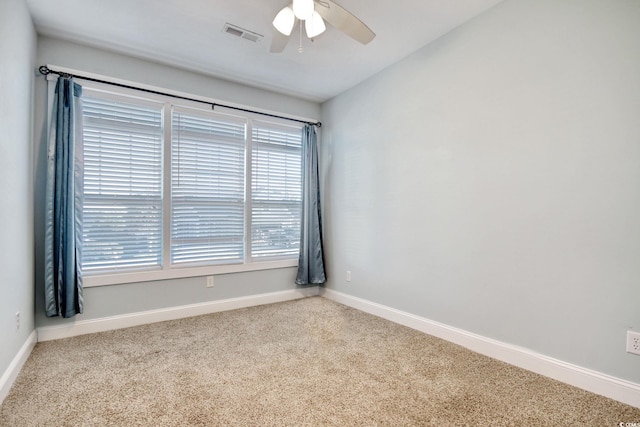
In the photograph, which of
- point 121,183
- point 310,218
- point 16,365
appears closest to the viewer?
point 16,365

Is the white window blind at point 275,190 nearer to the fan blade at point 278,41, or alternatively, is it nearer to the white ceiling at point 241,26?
the white ceiling at point 241,26

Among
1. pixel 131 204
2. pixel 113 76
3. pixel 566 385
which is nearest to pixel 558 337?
pixel 566 385

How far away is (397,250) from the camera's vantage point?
130 inches

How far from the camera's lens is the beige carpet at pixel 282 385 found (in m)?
1.70

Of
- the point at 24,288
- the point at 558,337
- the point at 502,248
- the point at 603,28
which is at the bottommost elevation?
the point at 558,337

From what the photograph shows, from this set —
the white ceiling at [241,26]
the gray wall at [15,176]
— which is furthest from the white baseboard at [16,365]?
the white ceiling at [241,26]

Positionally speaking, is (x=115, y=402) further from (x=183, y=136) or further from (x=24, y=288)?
(x=183, y=136)

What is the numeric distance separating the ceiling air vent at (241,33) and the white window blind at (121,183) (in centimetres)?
116

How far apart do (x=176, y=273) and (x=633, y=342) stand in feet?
12.1

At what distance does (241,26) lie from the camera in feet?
8.86

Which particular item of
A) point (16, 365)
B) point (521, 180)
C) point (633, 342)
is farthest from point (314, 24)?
point (16, 365)

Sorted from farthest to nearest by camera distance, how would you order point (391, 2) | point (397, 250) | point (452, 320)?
point (397, 250) < point (452, 320) < point (391, 2)

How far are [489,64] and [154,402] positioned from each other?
3.29m

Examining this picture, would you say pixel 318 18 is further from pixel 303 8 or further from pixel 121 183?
pixel 121 183
